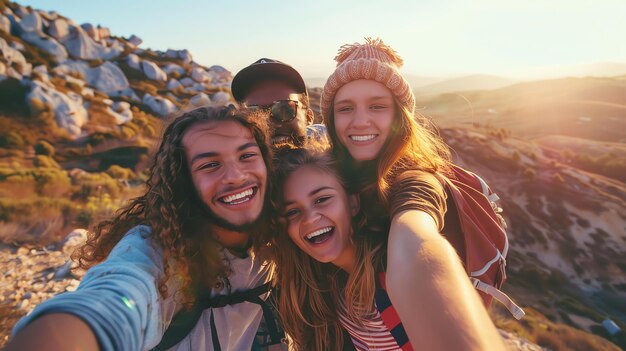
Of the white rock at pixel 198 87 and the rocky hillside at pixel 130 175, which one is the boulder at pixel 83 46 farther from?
the white rock at pixel 198 87

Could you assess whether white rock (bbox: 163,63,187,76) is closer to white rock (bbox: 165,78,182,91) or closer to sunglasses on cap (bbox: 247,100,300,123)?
white rock (bbox: 165,78,182,91)

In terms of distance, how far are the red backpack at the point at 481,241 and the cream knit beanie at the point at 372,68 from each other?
923mm

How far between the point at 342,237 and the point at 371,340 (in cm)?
Answer: 66

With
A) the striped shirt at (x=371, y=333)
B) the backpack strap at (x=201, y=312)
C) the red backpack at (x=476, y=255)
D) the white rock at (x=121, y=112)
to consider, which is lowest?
the white rock at (x=121, y=112)

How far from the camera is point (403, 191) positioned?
190 cm

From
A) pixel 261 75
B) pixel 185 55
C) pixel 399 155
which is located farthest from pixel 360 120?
pixel 185 55

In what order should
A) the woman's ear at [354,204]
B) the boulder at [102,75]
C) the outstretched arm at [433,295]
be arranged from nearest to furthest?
the outstretched arm at [433,295]
the woman's ear at [354,204]
the boulder at [102,75]

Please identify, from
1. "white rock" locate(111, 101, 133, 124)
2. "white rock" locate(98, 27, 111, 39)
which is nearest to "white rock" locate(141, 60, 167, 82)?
"white rock" locate(98, 27, 111, 39)

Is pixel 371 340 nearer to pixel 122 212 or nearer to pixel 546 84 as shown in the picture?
pixel 122 212

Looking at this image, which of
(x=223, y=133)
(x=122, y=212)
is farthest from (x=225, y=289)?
(x=223, y=133)

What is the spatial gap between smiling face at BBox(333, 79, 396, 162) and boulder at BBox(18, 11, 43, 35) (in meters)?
46.9

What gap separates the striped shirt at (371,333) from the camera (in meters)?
2.08

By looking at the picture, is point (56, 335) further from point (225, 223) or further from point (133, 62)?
point (133, 62)

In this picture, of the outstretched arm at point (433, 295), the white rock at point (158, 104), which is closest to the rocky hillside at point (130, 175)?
the white rock at point (158, 104)
